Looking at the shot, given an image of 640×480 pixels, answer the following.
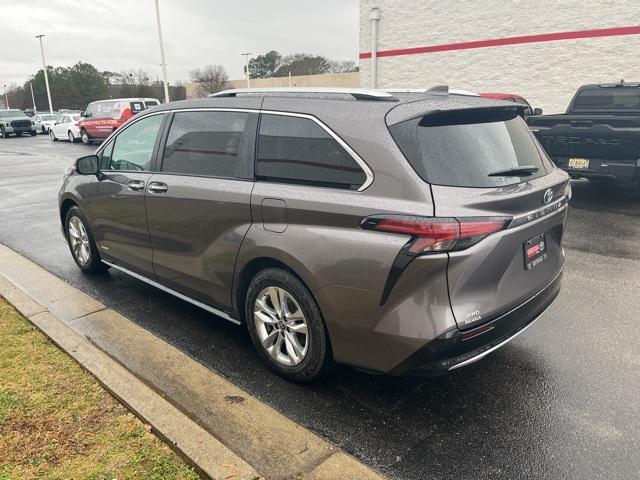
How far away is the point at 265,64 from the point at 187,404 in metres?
92.5

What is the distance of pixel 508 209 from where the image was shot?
8.79 feet

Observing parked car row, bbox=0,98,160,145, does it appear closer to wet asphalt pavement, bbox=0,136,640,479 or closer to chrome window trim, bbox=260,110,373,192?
wet asphalt pavement, bbox=0,136,640,479

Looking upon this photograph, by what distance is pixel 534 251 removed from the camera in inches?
116

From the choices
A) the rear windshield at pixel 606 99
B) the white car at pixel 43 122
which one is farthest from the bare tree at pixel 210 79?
the rear windshield at pixel 606 99

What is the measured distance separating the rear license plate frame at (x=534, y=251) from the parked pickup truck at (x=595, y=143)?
548 cm

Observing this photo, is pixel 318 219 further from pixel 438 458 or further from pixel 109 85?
pixel 109 85

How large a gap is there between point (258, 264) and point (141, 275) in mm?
1727

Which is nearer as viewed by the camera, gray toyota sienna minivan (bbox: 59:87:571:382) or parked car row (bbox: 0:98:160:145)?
gray toyota sienna minivan (bbox: 59:87:571:382)

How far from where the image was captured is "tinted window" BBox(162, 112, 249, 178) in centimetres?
347

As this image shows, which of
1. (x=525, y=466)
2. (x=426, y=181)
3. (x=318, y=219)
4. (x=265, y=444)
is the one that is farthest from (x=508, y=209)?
(x=265, y=444)

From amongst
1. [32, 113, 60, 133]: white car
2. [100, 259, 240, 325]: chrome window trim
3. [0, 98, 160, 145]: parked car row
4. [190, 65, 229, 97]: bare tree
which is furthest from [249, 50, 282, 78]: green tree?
[100, 259, 240, 325]: chrome window trim

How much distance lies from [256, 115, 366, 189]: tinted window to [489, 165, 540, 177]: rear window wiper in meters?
0.76

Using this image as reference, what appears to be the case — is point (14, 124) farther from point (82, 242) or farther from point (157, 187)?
point (157, 187)

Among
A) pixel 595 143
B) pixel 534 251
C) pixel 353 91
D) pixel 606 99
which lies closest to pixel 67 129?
pixel 606 99
